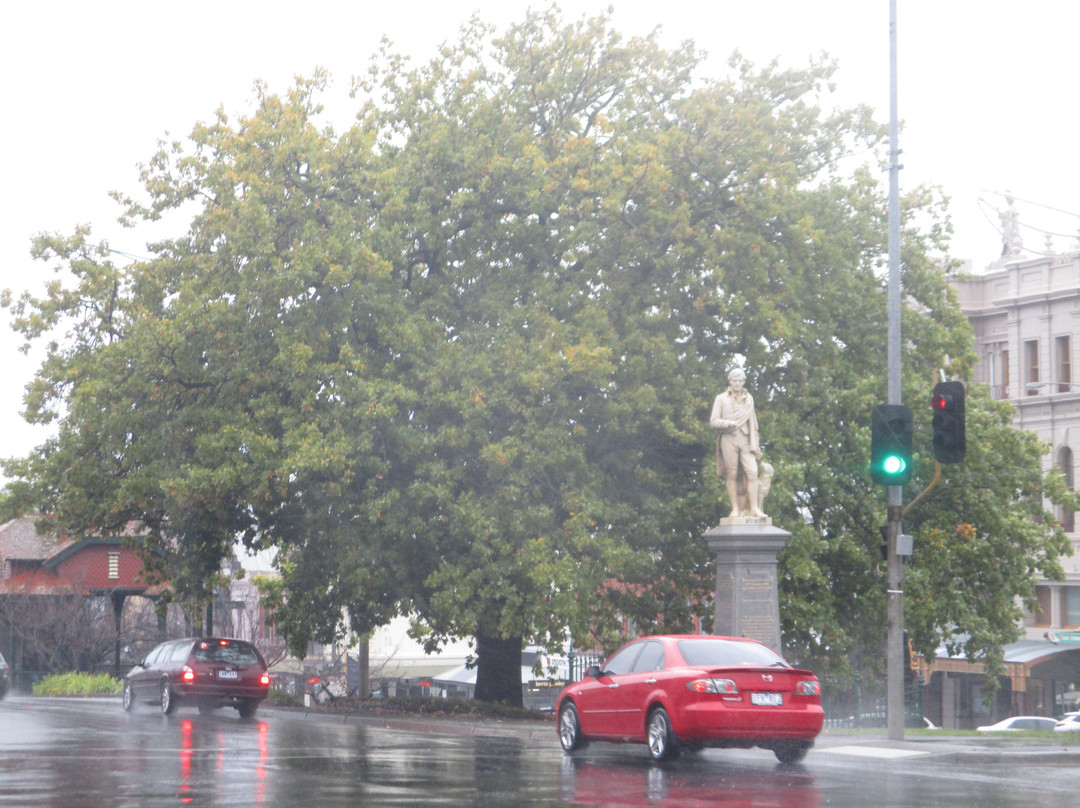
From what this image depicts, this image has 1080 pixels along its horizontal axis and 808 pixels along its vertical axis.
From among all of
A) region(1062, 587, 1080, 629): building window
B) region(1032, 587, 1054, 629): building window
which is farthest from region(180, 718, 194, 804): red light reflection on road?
region(1032, 587, 1054, 629): building window

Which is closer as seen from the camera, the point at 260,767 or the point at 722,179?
the point at 260,767

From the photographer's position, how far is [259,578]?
27.8m

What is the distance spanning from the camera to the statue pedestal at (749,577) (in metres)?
20.0

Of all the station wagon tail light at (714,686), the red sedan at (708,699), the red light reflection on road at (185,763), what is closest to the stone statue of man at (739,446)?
the red sedan at (708,699)

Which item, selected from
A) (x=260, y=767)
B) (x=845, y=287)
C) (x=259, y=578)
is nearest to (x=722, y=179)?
(x=845, y=287)

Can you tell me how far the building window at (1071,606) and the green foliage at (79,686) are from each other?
32.3 meters

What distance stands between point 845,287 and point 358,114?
985 cm

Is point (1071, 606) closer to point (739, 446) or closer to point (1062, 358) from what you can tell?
point (1062, 358)

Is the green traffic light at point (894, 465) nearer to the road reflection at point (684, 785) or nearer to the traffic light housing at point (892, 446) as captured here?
the traffic light housing at point (892, 446)

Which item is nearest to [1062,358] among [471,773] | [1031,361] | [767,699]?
[1031,361]

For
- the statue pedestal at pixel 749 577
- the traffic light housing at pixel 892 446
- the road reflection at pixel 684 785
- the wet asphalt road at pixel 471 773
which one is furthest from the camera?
the statue pedestal at pixel 749 577

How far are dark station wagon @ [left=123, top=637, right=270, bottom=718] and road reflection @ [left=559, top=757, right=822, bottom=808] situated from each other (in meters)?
11.6

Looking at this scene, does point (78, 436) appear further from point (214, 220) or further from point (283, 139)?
point (283, 139)

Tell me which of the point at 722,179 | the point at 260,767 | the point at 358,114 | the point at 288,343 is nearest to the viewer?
the point at 260,767
